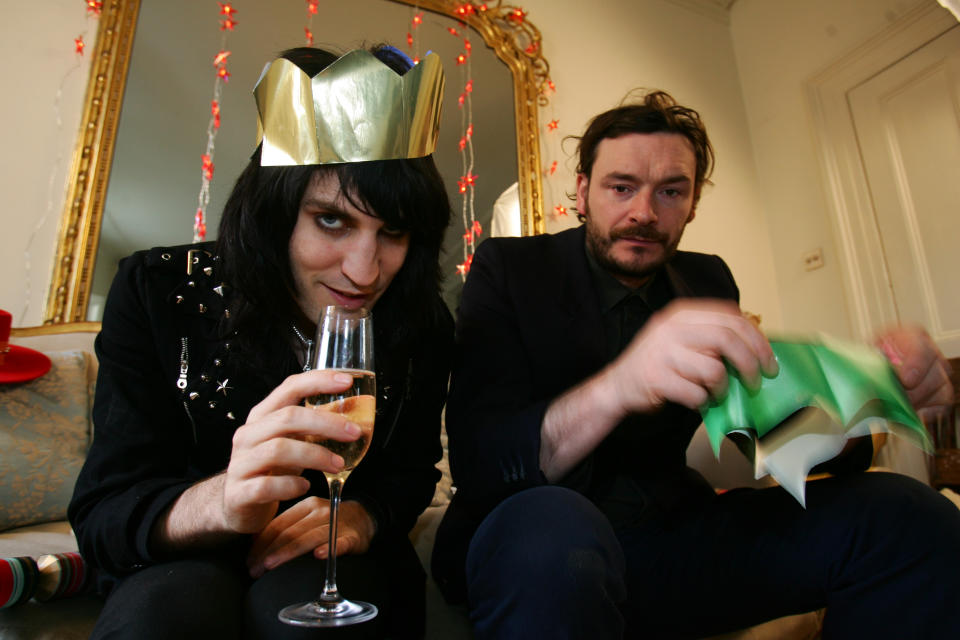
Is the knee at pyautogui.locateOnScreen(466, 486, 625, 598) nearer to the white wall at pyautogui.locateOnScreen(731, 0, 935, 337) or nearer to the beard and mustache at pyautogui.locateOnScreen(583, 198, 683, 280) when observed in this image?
the beard and mustache at pyautogui.locateOnScreen(583, 198, 683, 280)

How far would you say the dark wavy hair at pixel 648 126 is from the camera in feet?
4.05

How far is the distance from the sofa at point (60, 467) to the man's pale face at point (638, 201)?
0.60m

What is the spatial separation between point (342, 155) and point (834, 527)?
767mm

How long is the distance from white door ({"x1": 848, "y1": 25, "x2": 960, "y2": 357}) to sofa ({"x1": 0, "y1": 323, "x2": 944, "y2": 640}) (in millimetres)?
1647

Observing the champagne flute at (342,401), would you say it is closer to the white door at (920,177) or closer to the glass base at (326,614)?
the glass base at (326,614)

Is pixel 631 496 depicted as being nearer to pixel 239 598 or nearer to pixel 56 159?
pixel 239 598

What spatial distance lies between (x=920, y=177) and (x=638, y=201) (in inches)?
86.9

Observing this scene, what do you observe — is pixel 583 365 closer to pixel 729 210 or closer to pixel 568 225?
pixel 568 225

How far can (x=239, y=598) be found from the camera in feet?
1.93

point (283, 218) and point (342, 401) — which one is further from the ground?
point (283, 218)

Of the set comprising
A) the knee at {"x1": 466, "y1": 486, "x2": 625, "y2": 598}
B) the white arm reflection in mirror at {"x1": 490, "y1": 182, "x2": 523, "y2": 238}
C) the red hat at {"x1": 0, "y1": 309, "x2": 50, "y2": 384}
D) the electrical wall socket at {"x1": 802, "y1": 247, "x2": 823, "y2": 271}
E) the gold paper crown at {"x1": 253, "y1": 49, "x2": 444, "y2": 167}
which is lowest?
the knee at {"x1": 466, "y1": 486, "x2": 625, "y2": 598}

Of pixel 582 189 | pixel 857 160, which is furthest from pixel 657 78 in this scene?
pixel 582 189

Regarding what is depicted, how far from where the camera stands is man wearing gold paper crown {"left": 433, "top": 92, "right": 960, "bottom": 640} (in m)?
0.51

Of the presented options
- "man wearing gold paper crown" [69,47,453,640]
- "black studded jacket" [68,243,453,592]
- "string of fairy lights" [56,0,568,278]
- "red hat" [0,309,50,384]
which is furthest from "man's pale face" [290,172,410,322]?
"string of fairy lights" [56,0,568,278]
